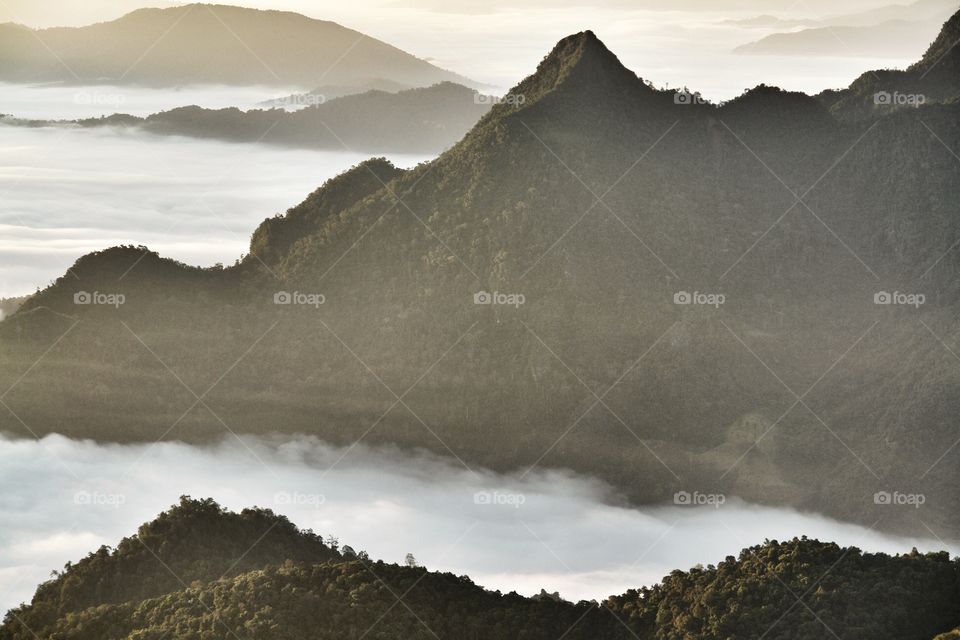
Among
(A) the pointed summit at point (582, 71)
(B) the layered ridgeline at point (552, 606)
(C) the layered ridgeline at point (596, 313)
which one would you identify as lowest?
(B) the layered ridgeline at point (552, 606)

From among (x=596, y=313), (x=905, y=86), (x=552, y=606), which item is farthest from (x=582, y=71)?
(x=552, y=606)

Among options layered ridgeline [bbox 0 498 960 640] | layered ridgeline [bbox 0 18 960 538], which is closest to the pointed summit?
layered ridgeline [bbox 0 18 960 538]

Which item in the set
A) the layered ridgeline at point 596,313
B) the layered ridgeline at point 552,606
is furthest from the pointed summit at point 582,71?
the layered ridgeline at point 552,606

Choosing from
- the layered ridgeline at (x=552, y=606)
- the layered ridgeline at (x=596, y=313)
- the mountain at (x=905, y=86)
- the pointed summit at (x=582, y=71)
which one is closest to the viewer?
the layered ridgeline at (x=552, y=606)

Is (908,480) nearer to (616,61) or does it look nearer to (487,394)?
(487,394)

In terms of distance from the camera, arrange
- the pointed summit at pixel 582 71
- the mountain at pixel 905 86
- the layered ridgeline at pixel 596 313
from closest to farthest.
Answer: the layered ridgeline at pixel 596 313
the pointed summit at pixel 582 71
the mountain at pixel 905 86

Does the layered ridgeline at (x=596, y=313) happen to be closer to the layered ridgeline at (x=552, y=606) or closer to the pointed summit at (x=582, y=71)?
the pointed summit at (x=582, y=71)
